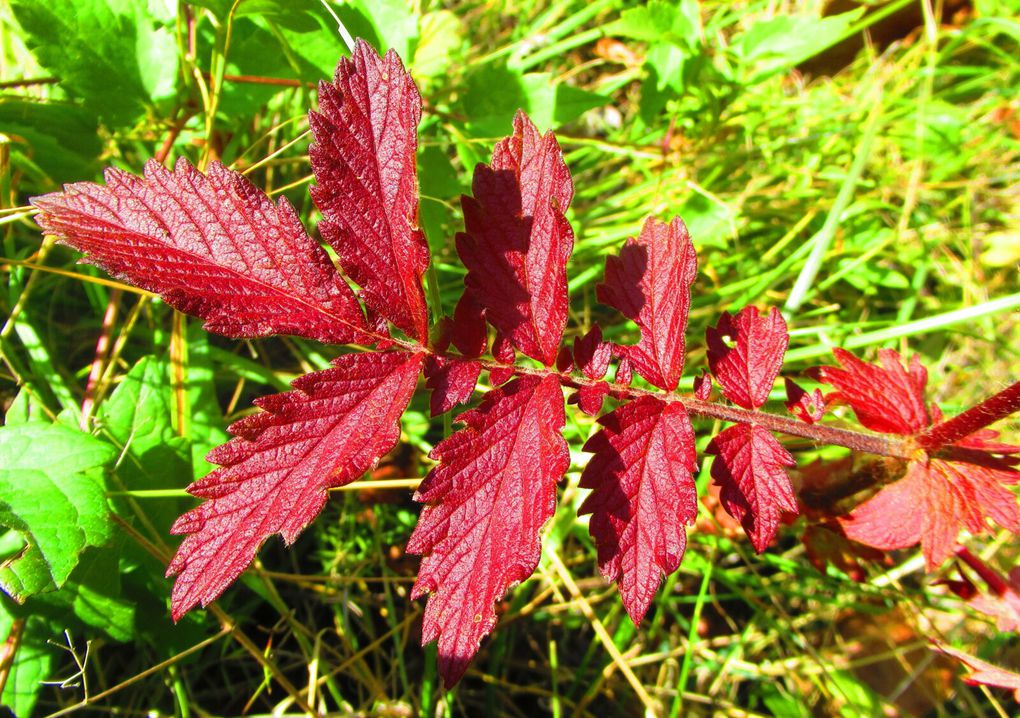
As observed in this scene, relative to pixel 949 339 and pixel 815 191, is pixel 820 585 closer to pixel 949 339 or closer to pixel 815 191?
pixel 949 339

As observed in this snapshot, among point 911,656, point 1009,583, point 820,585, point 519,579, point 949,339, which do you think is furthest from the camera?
point 949,339

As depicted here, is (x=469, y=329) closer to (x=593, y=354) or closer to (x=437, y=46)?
(x=593, y=354)

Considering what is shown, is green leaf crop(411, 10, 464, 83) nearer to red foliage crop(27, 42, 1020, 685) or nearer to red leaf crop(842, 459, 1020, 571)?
red foliage crop(27, 42, 1020, 685)

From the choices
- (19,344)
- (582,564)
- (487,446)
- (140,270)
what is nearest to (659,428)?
(487,446)

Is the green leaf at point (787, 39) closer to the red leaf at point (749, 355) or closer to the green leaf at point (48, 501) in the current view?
the red leaf at point (749, 355)

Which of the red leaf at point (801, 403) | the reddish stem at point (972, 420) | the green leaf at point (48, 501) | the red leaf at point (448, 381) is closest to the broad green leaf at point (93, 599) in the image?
the green leaf at point (48, 501)

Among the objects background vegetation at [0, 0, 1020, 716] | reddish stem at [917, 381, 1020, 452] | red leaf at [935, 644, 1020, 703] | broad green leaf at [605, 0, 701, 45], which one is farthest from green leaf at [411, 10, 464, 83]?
red leaf at [935, 644, 1020, 703]
